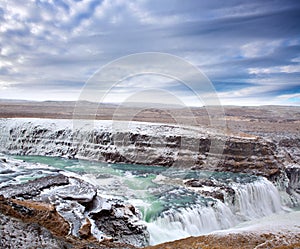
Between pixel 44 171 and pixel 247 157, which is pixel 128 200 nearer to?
pixel 44 171

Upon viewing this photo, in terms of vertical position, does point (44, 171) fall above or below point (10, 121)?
below

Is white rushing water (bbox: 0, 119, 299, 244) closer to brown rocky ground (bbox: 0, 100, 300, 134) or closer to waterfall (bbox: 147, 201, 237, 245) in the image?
waterfall (bbox: 147, 201, 237, 245)

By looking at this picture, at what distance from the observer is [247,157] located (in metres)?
27.2

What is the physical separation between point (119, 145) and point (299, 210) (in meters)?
17.1

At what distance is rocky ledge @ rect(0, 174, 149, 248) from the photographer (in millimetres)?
7746

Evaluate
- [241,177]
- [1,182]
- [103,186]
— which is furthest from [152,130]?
[1,182]

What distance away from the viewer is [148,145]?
29.6 meters

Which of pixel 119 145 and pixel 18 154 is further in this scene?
pixel 18 154

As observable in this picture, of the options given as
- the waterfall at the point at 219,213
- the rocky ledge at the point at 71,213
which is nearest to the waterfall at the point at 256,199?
the waterfall at the point at 219,213

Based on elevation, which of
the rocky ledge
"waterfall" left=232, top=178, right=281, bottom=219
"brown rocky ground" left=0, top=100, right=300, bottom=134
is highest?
"brown rocky ground" left=0, top=100, right=300, bottom=134

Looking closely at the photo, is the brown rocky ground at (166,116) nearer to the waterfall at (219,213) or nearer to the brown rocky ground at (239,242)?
the waterfall at (219,213)

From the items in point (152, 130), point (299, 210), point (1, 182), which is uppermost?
point (152, 130)

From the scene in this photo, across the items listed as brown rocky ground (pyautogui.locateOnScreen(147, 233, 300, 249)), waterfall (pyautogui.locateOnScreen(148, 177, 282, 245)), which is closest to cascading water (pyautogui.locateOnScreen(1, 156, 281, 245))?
waterfall (pyautogui.locateOnScreen(148, 177, 282, 245))

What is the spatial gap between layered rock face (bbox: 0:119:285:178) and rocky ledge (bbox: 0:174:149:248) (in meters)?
14.2
